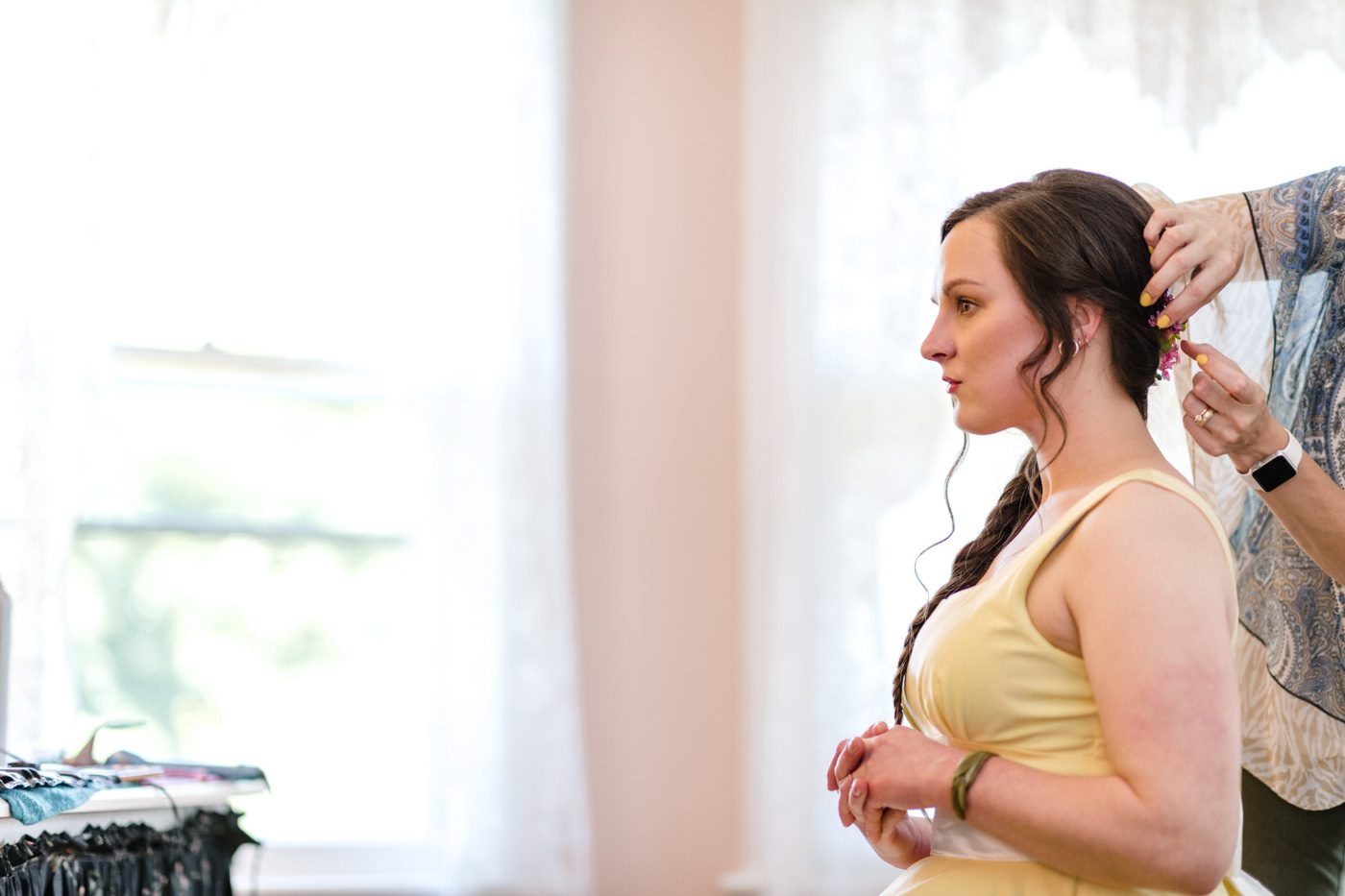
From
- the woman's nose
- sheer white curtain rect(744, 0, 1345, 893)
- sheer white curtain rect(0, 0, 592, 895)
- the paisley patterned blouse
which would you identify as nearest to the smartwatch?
the paisley patterned blouse

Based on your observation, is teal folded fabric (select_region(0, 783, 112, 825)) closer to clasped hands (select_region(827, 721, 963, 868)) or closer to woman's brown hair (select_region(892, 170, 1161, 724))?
clasped hands (select_region(827, 721, 963, 868))

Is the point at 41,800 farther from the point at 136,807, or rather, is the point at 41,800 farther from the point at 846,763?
the point at 846,763

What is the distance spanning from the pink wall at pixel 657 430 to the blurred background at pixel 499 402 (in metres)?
0.01

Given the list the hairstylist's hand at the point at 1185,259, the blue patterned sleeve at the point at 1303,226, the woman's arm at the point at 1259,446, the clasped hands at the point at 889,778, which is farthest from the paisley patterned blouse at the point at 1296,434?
the clasped hands at the point at 889,778

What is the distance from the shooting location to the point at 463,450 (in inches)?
120

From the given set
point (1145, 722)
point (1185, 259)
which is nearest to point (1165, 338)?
point (1185, 259)

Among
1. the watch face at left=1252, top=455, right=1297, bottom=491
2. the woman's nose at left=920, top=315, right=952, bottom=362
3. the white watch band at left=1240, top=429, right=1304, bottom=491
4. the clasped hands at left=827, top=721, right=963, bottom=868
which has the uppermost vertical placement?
the woman's nose at left=920, top=315, right=952, bottom=362

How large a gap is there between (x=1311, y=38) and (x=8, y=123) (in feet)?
9.07

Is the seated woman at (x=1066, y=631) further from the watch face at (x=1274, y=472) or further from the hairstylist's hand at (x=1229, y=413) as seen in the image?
the watch face at (x=1274, y=472)

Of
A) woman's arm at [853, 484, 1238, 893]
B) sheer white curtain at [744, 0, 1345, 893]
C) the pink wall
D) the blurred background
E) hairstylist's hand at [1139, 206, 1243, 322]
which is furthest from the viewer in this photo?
the pink wall

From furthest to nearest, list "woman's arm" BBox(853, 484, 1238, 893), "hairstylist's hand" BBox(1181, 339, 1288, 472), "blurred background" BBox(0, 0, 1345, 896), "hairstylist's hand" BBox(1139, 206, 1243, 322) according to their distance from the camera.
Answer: "blurred background" BBox(0, 0, 1345, 896)
"hairstylist's hand" BBox(1181, 339, 1288, 472)
"hairstylist's hand" BBox(1139, 206, 1243, 322)
"woman's arm" BBox(853, 484, 1238, 893)

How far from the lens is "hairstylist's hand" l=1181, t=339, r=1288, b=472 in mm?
1404

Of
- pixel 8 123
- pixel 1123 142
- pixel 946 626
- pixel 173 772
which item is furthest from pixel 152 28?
pixel 946 626

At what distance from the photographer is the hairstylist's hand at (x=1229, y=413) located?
55.3 inches
